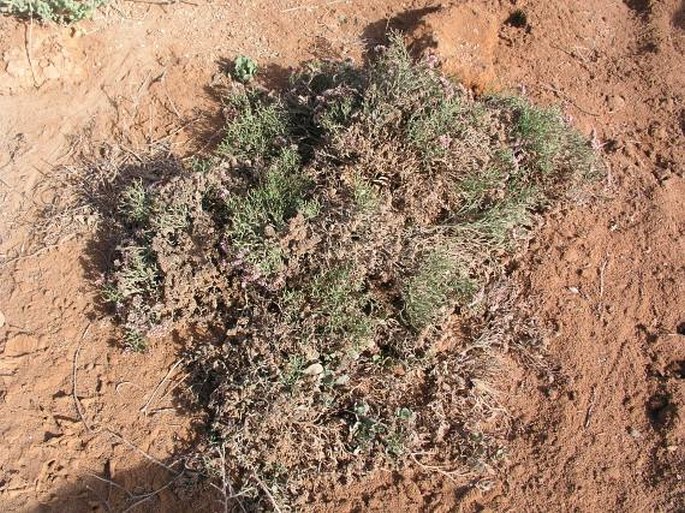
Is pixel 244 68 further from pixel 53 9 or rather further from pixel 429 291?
pixel 429 291

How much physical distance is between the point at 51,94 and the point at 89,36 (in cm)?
56

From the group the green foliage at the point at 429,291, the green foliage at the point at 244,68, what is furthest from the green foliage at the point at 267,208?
the green foliage at the point at 244,68

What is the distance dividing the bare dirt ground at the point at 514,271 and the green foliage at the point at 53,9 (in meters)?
0.10

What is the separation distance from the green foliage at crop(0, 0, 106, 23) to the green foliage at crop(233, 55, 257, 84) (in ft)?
4.17

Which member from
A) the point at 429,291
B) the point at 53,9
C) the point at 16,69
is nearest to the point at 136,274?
the point at 429,291

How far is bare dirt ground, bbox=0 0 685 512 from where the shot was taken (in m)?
3.28

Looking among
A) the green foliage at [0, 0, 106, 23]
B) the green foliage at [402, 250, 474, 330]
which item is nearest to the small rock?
the green foliage at [0, 0, 106, 23]

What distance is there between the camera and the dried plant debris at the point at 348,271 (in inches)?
130

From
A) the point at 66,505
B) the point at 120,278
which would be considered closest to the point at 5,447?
the point at 66,505

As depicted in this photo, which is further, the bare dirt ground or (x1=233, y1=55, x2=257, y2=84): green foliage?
(x1=233, y1=55, x2=257, y2=84): green foliage

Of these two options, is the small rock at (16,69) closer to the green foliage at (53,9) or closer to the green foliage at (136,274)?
the green foliage at (53,9)

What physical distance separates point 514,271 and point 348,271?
114 centimetres

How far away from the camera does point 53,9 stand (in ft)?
15.7

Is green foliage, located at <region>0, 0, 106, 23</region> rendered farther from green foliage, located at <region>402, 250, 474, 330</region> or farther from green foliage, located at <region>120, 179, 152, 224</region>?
green foliage, located at <region>402, 250, 474, 330</region>
